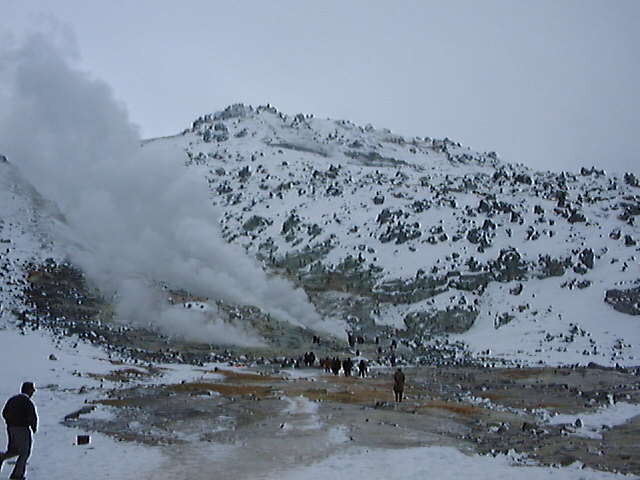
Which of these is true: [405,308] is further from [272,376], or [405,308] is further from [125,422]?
[125,422]

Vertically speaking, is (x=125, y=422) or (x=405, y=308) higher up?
(x=405, y=308)

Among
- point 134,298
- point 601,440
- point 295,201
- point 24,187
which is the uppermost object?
point 295,201

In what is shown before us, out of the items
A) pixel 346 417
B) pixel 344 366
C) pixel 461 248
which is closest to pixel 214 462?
pixel 346 417

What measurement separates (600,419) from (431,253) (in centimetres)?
4946

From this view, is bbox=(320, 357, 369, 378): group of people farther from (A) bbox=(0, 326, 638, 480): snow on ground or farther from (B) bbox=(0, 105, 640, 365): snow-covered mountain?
(A) bbox=(0, 326, 638, 480): snow on ground

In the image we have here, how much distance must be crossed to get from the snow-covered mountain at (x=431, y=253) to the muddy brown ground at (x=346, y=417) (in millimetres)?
15525

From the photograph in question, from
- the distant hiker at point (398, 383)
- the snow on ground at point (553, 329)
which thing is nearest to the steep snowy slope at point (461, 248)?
the snow on ground at point (553, 329)

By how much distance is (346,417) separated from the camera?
2420 centimetres

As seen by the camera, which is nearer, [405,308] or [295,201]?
[405,308]

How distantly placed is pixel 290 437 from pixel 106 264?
39.6m

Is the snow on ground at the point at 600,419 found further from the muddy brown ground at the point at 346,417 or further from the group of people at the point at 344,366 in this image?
the group of people at the point at 344,366

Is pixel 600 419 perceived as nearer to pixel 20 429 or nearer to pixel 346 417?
pixel 346 417

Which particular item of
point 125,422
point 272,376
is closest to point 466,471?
point 125,422

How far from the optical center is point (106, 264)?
55.2 metres
